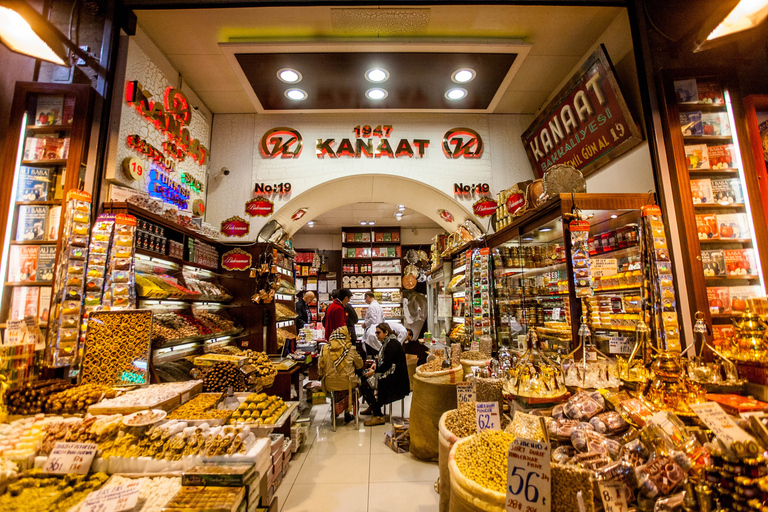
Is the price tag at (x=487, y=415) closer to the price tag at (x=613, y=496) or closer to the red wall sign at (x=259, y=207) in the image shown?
the price tag at (x=613, y=496)

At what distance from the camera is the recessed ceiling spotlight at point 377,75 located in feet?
13.7

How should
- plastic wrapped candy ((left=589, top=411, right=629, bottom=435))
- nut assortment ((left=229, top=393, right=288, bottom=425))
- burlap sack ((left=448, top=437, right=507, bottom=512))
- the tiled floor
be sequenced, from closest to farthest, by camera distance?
burlap sack ((left=448, top=437, right=507, bottom=512)), plastic wrapped candy ((left=589, top=411, right=629, bottom=435)), nut assortment ((left=229, top=393, right=288, bottom=425)), the tiled floor

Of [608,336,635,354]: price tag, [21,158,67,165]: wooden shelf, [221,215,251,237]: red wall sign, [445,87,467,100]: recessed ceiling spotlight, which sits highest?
[445,87,467,100]: recessed ceiling spotlight

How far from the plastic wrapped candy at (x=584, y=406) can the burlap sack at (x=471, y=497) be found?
498 mm

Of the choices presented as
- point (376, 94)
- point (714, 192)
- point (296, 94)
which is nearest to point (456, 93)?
point (376, 94)

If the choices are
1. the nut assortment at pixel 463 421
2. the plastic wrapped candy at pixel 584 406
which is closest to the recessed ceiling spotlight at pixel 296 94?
the nut assortment at pixel 463 421

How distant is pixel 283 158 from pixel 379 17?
2.32m

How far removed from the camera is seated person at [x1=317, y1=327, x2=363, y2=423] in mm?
4234

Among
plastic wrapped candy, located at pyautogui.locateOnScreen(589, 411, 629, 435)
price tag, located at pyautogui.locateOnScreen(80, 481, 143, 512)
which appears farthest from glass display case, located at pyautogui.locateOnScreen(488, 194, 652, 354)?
price tag, located at pyautogui.locateOnScreen(80, 481, 143, 512)

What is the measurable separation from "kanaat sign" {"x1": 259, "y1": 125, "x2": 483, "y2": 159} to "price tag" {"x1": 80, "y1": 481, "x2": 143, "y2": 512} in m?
4.37

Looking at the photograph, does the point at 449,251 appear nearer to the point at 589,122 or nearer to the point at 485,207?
the point at 485,207

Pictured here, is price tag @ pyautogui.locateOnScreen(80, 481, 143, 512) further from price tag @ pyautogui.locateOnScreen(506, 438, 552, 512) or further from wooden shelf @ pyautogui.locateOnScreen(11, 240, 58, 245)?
wooden shelf @ pyautogui.locateOnScreen(11, 240, 58, 245)

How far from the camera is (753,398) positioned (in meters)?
A: 2.08

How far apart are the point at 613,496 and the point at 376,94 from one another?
15.2 feet
